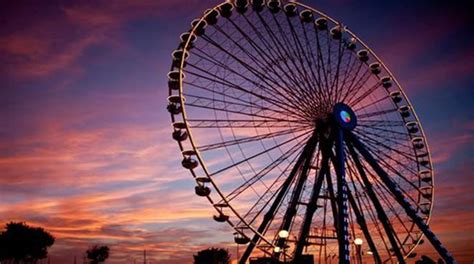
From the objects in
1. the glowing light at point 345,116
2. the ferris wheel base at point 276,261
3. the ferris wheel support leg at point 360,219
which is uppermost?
the glowing light at point 345,116

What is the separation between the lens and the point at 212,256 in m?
90.4

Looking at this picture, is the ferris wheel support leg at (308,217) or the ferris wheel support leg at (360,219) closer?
the ferris wheel support leg at (308,217)

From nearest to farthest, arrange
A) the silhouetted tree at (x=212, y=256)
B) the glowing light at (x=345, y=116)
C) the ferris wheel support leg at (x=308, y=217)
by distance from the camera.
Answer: the ferris wheel support leg at (x=308, y=217), the glowing light at (x=345, y=116), the silhouetted tree at (x=212, y=256)

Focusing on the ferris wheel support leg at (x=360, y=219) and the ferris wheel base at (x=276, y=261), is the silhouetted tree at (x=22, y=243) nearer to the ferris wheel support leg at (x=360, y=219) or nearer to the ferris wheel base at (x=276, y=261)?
the ferris wheel base at (x=276, y=261)

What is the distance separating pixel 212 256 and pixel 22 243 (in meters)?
35.8

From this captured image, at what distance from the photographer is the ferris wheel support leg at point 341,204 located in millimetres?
20766

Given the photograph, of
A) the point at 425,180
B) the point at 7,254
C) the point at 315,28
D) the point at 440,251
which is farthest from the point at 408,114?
the point at 7,254

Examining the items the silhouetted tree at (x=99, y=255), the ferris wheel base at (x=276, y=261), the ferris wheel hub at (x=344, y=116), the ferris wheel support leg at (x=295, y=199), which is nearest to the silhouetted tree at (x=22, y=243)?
the silhouetted tree at (x=99, y=255)

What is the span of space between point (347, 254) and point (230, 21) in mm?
14237

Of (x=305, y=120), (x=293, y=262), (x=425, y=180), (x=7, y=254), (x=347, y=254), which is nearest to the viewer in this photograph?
(x=347, y=254)

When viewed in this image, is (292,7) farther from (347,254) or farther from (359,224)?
(347,254)

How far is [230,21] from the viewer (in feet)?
87.1

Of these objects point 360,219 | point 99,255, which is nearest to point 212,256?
point 99,255

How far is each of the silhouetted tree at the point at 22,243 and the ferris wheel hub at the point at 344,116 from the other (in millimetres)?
58206
